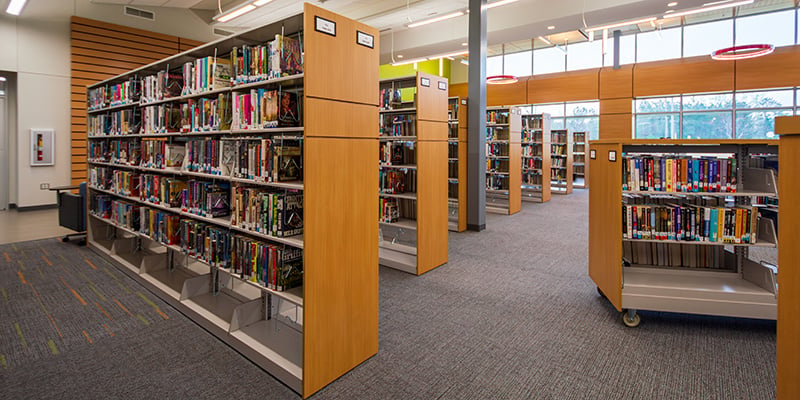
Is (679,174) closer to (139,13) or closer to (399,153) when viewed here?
(399,153)

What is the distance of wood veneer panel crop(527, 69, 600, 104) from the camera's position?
513 inches

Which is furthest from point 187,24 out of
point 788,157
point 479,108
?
point 788,157

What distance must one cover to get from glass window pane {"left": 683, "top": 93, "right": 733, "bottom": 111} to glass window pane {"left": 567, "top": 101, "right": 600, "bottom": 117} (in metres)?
2.57

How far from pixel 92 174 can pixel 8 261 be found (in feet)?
4.70

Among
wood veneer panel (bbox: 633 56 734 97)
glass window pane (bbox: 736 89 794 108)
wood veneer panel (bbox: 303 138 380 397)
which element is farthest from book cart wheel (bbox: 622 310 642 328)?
glass window pane (bbox: 736 89 794 108)

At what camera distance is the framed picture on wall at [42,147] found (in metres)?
8.43

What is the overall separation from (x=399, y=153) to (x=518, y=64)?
11881 millimetres

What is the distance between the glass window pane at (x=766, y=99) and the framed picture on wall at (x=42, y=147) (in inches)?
658

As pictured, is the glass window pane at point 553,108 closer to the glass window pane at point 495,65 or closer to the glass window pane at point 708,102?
the glass window pane at point 495,65

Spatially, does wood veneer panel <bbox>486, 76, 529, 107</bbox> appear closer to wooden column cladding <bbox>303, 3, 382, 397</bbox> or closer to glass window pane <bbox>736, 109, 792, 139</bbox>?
glass window pane <bbox>736, 109, 792, 139</bbox>

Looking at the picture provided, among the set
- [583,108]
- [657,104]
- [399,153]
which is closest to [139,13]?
[399,153]

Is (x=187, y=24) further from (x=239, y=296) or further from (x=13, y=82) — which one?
(x=239, y=296)

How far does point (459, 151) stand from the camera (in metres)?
A: 6.93

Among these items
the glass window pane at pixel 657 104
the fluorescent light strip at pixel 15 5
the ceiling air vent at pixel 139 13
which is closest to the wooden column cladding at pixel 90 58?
the ceiling air vent at pixel 139 13
